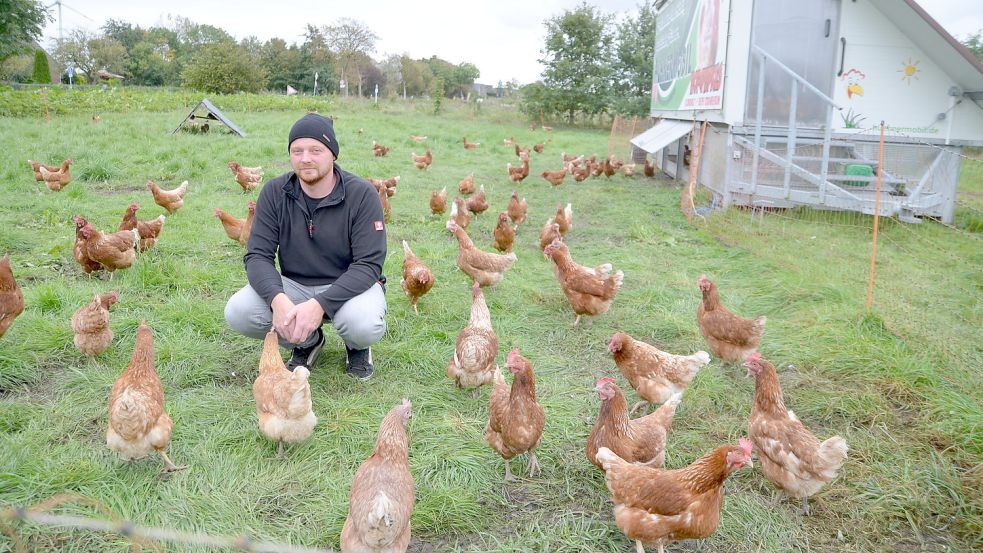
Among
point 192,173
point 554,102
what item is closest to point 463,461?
point 192,173

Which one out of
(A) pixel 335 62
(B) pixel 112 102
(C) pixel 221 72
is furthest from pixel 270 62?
(B) pixel 112 102

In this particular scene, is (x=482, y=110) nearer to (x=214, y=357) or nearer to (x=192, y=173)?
(x=192, y=173)

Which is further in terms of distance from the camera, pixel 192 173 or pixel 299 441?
pixel 192 173

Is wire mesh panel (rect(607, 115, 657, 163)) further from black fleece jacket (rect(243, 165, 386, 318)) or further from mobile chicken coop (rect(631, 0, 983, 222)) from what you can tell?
black fleece jacket (rect(243, 165, 386, 318))

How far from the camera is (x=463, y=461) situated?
3.12m

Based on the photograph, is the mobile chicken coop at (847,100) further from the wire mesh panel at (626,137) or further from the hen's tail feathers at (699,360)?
the wire mesh panel at (626,137)

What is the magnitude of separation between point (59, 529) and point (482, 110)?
112 feet

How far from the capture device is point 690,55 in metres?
12.7

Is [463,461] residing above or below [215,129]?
below

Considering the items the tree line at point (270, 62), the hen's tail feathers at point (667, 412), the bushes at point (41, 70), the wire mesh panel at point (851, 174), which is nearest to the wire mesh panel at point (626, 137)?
the wire mesh panel at point (851, 174)

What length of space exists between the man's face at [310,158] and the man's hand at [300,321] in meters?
0.80

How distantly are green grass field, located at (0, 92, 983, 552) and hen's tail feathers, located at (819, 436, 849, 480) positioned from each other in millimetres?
250

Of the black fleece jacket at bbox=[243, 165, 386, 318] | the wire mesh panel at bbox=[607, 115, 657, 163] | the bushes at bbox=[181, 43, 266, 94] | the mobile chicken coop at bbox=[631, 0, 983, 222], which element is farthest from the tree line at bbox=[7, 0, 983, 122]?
the black fleece jacket at bbox=[243, 165, 386, 318]

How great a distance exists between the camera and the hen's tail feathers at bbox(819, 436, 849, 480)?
2.79 meters
